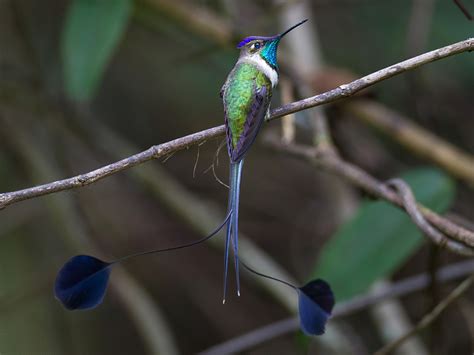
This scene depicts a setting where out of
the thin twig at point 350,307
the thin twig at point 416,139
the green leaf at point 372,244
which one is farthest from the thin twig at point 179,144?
the thin twig at point 416,139

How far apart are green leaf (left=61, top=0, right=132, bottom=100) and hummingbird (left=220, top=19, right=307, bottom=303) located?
62 cm

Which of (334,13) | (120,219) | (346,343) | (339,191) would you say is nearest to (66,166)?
(120,219)

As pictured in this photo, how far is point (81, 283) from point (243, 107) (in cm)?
38

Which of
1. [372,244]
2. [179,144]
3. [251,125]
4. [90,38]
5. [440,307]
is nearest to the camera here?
[179,144]

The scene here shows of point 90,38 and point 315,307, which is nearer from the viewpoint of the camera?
point 315,307

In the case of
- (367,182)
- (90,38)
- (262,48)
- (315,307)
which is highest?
(90,38)

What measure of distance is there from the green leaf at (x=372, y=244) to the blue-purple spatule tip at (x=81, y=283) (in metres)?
0.72

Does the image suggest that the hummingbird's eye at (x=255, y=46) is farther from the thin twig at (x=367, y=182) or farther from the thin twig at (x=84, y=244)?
the thin twig at (x=84, y=244)

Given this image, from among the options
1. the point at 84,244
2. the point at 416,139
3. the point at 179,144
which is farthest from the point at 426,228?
the point at 84,244

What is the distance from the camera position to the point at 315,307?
1.06 meters

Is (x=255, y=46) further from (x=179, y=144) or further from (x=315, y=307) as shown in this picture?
(x=315, y=307)

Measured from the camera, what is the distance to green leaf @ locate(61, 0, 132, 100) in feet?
6.23

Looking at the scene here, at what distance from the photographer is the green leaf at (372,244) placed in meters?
1.69

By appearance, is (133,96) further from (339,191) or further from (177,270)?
(339,191)
